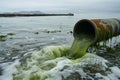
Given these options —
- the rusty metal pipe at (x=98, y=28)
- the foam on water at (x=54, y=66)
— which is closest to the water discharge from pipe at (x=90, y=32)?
the rusty metal pipe at (x=98, y=28)

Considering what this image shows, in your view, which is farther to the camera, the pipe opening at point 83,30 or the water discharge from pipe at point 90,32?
the pipe opening at point 83,30

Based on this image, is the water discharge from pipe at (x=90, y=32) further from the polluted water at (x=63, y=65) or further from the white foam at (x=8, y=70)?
the white foam at (x=8, y=70)

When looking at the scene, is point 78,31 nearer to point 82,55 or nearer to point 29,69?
point 82,55

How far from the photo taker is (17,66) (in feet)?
39.5

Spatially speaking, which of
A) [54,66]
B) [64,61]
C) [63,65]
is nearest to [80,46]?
[64,61]

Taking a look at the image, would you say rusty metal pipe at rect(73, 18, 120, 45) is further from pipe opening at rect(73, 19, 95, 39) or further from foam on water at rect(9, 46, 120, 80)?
foam on water at rect(9, 46, 120, 80)

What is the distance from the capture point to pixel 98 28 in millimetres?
13727

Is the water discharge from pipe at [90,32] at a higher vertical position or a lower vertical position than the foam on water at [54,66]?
higher

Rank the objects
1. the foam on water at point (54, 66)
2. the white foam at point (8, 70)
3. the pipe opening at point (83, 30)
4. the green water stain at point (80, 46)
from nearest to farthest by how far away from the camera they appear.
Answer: the foam on water at point (54, 66), the white foam at point (8, 70), the green water stain at point (80, 46), the pipe opening at point (83, 30)

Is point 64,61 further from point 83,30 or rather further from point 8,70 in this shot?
point 83,30

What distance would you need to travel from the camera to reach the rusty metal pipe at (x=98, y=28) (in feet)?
45.1

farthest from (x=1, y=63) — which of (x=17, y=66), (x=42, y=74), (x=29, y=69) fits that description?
(x=42, y=74)

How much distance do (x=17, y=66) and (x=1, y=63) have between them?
1205 millimetres

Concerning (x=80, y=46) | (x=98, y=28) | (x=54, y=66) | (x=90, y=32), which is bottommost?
(x=54, y=66)
